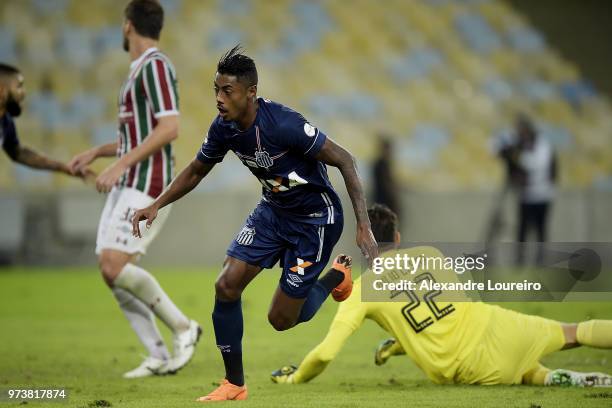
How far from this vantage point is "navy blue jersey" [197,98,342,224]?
6.07 metres

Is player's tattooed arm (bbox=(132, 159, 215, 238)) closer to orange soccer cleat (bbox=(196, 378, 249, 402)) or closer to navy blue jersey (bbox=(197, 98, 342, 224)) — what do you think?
navy blue jersey (bbox=(197, 98, 342, 224))

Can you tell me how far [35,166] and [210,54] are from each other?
497 inches

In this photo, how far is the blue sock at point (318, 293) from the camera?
668cm

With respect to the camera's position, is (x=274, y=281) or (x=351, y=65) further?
(x=351, y=65)

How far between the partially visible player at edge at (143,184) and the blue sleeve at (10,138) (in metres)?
1.13

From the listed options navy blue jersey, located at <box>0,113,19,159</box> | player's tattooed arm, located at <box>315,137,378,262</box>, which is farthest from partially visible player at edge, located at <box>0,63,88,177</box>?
player's tattooed arm, located at <box>315,137,378,262</box>

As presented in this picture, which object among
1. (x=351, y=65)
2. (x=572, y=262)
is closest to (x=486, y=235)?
(x=351, y=65)

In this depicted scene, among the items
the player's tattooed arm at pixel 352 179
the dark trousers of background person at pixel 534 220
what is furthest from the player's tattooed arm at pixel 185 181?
the dark trousers of background person at pixel 534 220

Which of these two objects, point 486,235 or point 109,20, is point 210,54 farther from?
point 486,235

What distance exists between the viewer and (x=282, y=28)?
2162 centimetres

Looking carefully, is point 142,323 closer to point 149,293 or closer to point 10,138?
point 149,293

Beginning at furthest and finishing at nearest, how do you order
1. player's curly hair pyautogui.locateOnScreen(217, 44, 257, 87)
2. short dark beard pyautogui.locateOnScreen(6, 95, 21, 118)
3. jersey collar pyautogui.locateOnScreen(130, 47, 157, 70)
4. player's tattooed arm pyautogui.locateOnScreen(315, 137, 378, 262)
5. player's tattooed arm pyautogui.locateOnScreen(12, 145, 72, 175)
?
player's tattooed arm pyautogui.locateOnScreen(12, 145, 72, 175), short dark beard pyautogui.locateOnScreen(6, 95, 21, 118), jersey collar pyautogui.locateOnScreen(130, 47, 157, 70), player's curly hair pyautogui.locateOnScreen(217, 44, 257, 87), player's tattooed arm pyautogui.locateOnScreen(315, 137, 378, 262)

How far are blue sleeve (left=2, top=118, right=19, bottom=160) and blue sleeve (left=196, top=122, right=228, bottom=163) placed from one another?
2710 millimetres

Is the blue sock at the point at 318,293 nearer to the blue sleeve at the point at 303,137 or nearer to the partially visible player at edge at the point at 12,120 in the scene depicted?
the blue sleeve at the point at 303,137
